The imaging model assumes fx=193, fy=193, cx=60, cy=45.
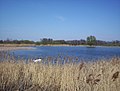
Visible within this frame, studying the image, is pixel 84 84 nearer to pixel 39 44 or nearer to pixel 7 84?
pixel 7 84

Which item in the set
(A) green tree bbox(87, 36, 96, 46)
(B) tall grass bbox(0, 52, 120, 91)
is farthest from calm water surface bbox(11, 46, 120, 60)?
(A) green tree bbox(87, 36, 96, 46)

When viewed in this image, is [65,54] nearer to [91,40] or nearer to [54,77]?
[54,77]

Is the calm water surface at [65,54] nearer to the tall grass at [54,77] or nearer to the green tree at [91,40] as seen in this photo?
the tall grass at [54,77]

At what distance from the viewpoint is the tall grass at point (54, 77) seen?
5537 millimetres

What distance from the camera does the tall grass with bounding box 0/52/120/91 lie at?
218 inches

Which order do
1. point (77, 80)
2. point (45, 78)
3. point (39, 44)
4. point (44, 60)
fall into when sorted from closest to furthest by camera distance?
point (77, 80) < point (45, 78) < point (44, 60) < point (39, 44)

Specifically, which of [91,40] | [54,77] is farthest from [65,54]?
[91,40]

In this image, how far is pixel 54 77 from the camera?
6539 mm

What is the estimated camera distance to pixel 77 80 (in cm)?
604

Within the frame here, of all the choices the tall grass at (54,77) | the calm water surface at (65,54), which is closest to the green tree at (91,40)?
the calm water surface at (65,54)

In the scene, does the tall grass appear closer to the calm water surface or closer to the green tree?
the calm water surface

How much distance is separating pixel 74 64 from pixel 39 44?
8827 centimetres

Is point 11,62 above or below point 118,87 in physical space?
above

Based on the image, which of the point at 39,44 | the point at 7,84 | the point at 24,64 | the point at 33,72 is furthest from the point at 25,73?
the point at 39,44
